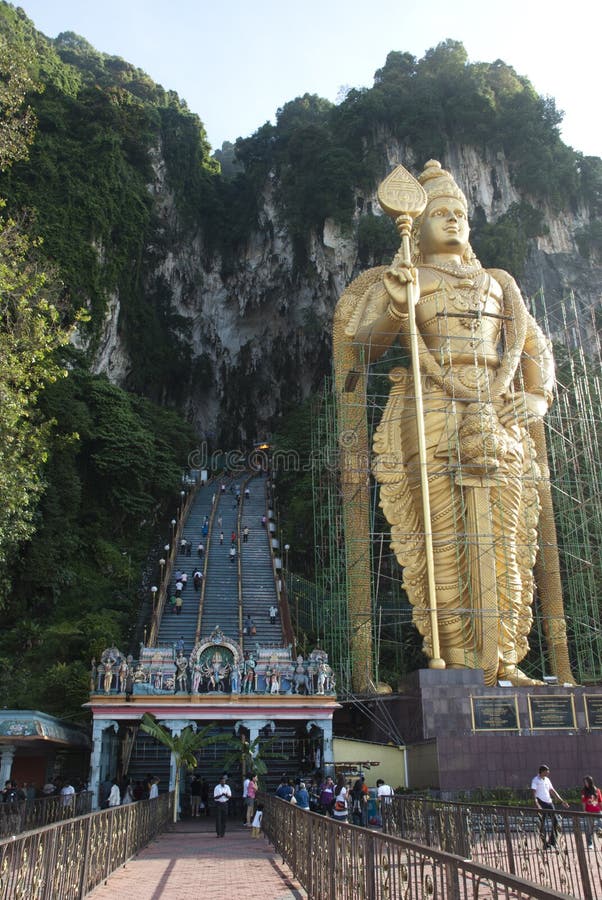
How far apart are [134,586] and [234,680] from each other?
9455 millimetres

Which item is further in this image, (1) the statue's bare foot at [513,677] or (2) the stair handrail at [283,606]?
(2) the stair handrail at [283,606]

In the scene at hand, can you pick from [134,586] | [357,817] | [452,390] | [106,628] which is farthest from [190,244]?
[357,817]

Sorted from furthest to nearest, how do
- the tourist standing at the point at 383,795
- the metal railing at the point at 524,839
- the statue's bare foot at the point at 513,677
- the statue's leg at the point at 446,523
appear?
the statue's leg at the point at 446,523
the statue's bare foot at the point at 513,677
the tourist standing at the point at 383,795
the metal railing at the point at 524,839

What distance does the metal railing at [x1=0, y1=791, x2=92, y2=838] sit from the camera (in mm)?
7742

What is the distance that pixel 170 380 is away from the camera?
3588cm

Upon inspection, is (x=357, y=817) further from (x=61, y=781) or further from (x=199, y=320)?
(x=199, y=320)

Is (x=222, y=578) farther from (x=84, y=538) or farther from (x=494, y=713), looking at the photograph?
(x=494, y=713)

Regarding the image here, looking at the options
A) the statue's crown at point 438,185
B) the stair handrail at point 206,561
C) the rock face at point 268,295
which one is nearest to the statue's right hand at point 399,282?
the statue's crown at point 438,185

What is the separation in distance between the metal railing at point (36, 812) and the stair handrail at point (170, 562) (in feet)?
20.4

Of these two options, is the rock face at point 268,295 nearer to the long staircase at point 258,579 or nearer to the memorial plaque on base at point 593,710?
the long staircase at point 258,579

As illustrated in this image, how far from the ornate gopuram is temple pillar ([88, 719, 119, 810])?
13mm

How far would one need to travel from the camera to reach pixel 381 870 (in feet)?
11.7

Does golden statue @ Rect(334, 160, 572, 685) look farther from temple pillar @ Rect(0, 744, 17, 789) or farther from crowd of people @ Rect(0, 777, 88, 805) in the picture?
temple pillar @ Rect(0, 744, 17, 789)

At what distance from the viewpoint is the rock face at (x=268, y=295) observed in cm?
3003
